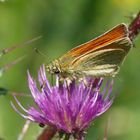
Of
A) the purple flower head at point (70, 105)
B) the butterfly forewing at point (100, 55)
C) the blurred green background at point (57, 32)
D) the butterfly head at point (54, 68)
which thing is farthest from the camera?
the blurred green background at point (57, 32)

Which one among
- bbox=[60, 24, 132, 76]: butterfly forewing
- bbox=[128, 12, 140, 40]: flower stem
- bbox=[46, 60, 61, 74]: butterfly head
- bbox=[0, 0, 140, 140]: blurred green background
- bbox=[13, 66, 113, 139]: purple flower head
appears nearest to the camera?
bbox=[128, 12, 140, 40]: flower stem

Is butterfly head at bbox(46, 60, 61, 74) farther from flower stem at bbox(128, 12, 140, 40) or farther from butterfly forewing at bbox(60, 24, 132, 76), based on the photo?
flower stem at bbox(128, 12, 140, 40)

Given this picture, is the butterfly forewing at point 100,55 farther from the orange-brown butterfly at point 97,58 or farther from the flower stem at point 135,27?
the flower stem at point 135,27

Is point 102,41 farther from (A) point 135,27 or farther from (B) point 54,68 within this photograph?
(B) point 54,68

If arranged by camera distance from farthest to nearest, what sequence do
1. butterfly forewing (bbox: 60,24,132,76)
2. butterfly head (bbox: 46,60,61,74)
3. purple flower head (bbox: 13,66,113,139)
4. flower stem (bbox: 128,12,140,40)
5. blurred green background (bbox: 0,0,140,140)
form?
blurred green background (bbox: 0,0,140,140), butterfly head (bbox: 46,60,61,74), butterfly forewing (bbox: 60,24,132,76), purple flower head (bbox: 13,66,113,139), flower stem (bbox: 128,12,140,40)

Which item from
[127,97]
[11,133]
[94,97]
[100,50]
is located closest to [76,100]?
[94,97]

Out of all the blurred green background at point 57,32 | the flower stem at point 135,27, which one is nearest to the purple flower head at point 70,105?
the flower stem at point 135,27

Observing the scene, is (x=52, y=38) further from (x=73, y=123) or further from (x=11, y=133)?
(x=73, y=123)

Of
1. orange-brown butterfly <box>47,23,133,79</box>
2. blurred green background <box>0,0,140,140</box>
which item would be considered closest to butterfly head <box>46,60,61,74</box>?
orange-brown butterfly <box>47,23,133,79</box>
